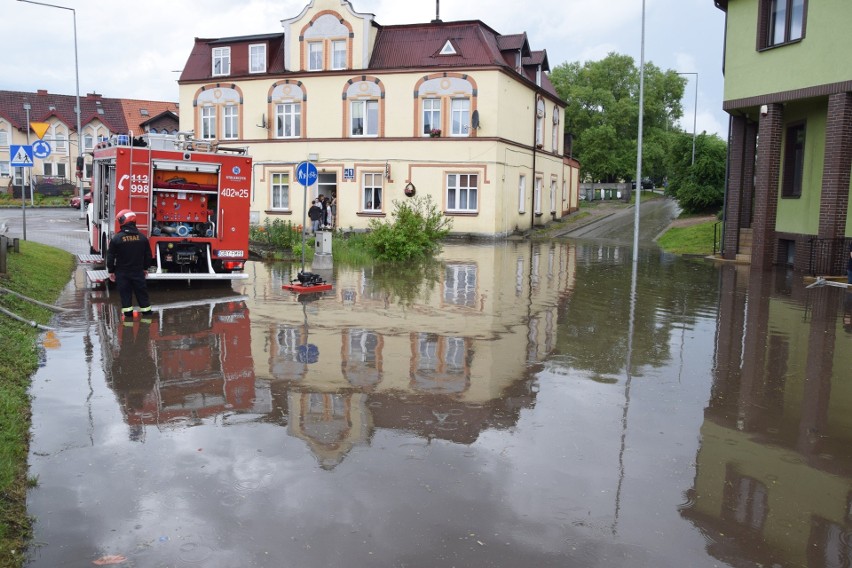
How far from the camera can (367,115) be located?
36406mm

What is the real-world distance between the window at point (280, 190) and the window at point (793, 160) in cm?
2288

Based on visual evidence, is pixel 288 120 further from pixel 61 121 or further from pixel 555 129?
pixel 61 121

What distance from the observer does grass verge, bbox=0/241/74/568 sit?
4945 mm

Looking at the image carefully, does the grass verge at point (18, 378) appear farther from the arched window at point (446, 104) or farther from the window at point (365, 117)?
the arched window at point (446, 104)

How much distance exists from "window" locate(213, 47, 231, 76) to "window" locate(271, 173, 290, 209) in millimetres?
5802

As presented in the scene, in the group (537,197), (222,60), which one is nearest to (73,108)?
(222,60)

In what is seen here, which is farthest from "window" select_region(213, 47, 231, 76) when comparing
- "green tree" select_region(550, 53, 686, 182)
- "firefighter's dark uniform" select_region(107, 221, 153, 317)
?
"green tree" select_region(550, 53, 686, 182)

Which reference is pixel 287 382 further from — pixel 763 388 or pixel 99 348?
pixel 763 388

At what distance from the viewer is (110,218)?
15.3m

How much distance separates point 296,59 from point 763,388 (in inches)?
1260

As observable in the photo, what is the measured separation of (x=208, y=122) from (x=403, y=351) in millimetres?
32206

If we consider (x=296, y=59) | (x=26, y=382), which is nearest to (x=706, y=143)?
(x=296, y=59)

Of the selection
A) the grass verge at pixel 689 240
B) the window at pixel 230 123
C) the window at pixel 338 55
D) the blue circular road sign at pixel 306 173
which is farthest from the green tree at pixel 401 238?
the window at pixel 230 123

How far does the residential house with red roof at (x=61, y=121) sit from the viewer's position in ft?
235
